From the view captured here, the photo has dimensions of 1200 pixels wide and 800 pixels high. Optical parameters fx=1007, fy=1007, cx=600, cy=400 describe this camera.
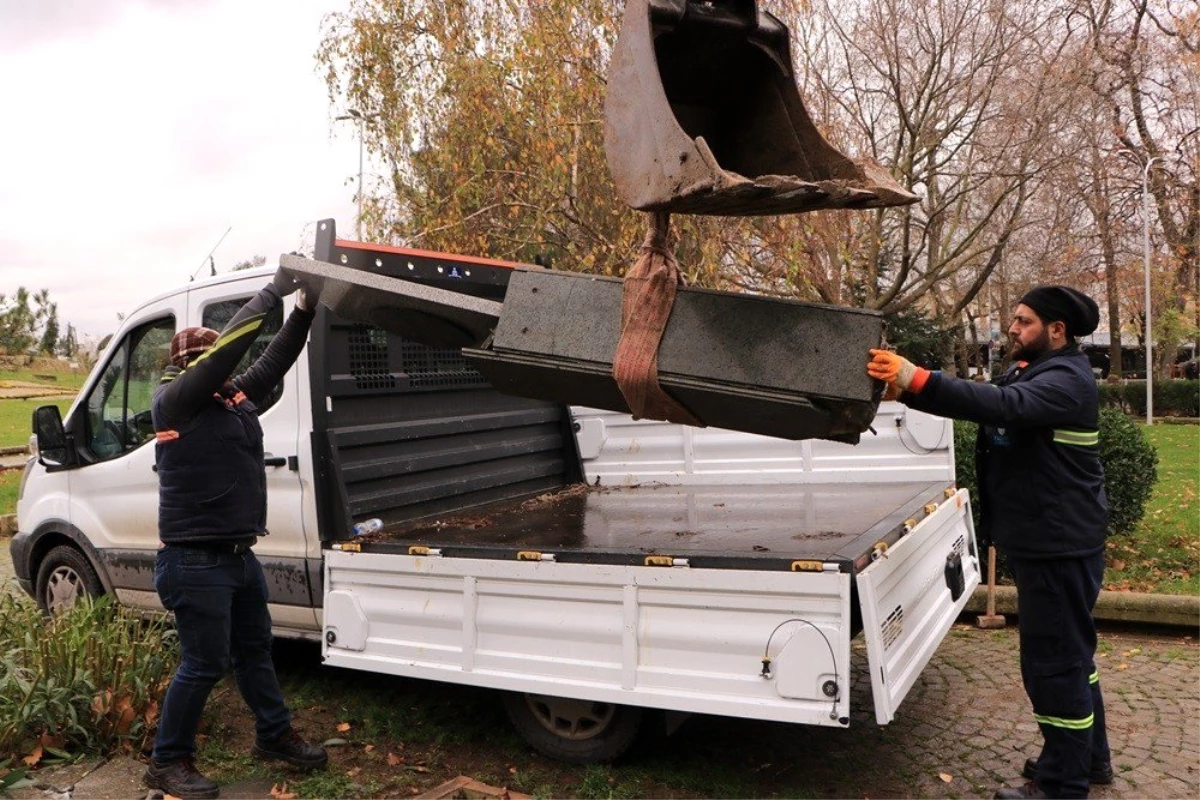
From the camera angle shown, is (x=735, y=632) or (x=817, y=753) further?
(x=817, y=753)

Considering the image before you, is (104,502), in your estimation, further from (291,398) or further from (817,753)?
(817,753)

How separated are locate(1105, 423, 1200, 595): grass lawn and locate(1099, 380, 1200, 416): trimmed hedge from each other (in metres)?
16.2

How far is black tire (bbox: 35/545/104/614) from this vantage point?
5.65 m

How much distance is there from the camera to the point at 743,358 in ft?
10.7

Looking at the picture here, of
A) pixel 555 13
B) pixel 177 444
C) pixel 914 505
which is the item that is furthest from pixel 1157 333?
pixel 177 444

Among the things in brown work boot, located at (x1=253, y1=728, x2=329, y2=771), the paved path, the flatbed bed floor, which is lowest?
the paved path

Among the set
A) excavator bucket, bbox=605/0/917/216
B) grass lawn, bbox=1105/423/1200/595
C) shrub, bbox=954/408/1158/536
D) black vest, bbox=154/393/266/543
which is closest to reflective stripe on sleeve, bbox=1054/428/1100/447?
excavator bucket, bbox=605/0/917/216

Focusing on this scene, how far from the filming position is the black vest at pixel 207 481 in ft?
12.9

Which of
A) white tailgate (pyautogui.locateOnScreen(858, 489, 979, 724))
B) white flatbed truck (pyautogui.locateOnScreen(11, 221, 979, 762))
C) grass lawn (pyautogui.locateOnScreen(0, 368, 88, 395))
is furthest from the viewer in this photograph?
grass lawn (pyautogui.locateOnScreen(0, 368, 88, 395))

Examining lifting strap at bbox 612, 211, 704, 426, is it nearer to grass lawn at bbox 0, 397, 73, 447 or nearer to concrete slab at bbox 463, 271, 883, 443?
concrete slab at bbox 463, 271, 883, 443

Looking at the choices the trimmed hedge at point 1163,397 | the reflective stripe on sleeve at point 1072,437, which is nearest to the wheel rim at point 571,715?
the reflective stripe on sleeve at point 1072,437

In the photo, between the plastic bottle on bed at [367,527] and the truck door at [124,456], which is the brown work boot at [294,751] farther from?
the truck door at [124,456]

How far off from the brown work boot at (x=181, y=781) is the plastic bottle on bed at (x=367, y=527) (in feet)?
3.62

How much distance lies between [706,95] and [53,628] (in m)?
3.76
